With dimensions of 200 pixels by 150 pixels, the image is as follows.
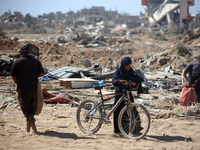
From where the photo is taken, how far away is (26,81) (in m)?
4.61

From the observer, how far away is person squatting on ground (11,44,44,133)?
459cm

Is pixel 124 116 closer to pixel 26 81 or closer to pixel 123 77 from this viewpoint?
pixel 123 77

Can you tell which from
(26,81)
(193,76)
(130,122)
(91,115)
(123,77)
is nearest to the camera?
(130,122)

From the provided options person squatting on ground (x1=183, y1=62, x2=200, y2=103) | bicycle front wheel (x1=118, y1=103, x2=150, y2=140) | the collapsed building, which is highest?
the collapsed building

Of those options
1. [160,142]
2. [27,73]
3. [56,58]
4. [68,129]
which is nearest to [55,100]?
[68,129]

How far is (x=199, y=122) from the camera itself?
5.77 m

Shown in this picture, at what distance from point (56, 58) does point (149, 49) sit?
10.5 m

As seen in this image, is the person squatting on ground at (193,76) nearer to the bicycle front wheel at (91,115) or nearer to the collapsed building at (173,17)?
the bicycle front wheel at (91,115)

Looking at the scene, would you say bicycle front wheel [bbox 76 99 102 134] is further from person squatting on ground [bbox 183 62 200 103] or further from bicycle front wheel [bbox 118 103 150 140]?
person squatting on ground [bbox 183 62 200 103]

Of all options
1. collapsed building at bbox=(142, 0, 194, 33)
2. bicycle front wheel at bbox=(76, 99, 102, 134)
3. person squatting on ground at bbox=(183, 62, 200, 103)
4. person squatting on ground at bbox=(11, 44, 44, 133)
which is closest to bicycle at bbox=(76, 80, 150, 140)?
bicycle front wheel at bbox=(76, 99, 102, 134)

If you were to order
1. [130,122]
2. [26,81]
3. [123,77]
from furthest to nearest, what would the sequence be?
1. [123,77]
2. [26,81]
3. [130,122]

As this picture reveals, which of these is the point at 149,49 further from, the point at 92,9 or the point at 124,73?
the point at 92,9

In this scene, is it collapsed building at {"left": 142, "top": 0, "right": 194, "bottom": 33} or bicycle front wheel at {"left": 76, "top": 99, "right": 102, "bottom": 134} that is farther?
collapsed building at {"left": 142, "top": 0, "right": 194, "bottom": 33}

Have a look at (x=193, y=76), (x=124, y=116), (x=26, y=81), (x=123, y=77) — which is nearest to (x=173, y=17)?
(x=193, y=76)
